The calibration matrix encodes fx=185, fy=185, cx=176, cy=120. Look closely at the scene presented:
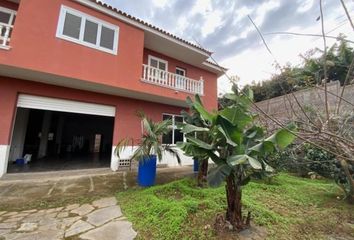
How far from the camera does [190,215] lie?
3910mm

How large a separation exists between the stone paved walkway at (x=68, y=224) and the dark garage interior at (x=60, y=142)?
5.29 meters

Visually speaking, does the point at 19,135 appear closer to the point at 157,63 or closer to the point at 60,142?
the point at 60,142

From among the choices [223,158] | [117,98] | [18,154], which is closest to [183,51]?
[117,98]

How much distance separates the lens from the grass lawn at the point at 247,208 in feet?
11.6

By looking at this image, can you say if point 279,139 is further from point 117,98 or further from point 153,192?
point 117,98

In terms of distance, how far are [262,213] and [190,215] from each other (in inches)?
63.3

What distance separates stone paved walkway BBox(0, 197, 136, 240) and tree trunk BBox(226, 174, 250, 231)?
1876mm

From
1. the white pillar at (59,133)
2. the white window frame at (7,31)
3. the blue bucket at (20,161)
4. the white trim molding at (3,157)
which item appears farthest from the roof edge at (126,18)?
the white pillar at (59,133)

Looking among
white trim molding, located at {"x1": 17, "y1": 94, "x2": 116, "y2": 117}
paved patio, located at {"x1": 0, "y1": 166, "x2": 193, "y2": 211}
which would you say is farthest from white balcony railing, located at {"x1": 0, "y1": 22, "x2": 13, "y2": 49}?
paved patio, located at {"x1": 0, "y1": 166, "x2": 193, "y2": 211}

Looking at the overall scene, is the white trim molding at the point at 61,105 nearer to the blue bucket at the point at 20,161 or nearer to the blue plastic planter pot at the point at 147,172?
the blue bucket at the point at 20,161

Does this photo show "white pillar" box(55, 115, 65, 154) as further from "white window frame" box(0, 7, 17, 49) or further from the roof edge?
the roof edge

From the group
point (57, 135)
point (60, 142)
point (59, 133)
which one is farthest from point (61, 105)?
point (60, 142)

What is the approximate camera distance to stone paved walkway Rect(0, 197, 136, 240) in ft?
11.3

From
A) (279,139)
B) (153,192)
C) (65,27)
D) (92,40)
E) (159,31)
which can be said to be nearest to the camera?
(279,139)
